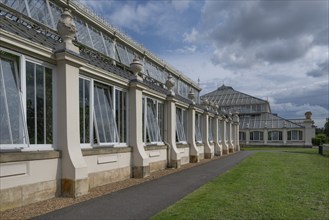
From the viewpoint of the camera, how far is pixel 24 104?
7.91 metres

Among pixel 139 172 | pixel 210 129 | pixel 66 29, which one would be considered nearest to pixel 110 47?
pixel 139 172

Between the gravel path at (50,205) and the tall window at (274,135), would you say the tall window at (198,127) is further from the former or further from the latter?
the tall window at (274,135)

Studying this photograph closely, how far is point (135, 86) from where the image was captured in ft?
43.6

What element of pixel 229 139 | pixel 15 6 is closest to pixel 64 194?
pixel 15 6

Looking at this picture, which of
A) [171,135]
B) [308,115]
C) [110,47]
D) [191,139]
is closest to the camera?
[171,135]

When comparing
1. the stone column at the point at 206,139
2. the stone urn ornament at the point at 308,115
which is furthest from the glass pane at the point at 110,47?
the stone urn ornament at the point at 308,115

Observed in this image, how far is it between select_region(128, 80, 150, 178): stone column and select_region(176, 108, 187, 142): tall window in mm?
6432

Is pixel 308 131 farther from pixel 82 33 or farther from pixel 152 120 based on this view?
pixel 82 33

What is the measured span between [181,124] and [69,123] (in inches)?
475

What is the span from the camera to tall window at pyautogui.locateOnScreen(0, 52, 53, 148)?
294 inches

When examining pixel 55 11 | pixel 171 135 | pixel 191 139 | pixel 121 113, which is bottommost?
pixel 191 139

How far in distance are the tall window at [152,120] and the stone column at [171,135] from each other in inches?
15.9

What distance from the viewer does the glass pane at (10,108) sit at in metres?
7.38

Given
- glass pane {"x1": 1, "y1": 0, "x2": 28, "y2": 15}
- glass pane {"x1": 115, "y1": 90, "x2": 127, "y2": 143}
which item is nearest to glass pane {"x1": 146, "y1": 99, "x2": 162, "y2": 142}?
glass pane {"x1": 115, "y1": 90, "x2": 127, "y2": 143}
